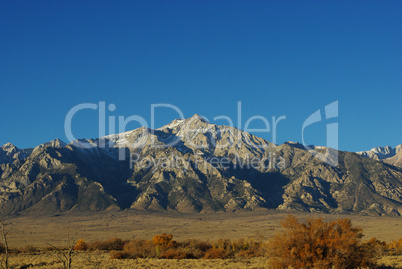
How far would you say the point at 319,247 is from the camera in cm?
3191

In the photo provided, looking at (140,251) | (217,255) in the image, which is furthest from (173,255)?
(217,255)

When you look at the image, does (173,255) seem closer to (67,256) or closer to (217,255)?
(217,255)

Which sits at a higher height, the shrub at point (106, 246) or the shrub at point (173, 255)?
the shrub at point (173, 255)

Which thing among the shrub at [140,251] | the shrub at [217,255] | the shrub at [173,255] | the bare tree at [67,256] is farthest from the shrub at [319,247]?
the shrub at [140,251]

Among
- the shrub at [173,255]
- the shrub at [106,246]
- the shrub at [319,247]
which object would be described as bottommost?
the shrub at [106,246]

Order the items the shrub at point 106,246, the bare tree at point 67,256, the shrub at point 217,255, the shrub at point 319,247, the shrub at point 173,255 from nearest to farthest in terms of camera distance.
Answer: the bare tree at point 67,256, the shrub at point 319,247, the shrub at point 217,255, the shrub at point 173,255, the shrub at point 106,246

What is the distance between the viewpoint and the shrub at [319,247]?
31297 mm

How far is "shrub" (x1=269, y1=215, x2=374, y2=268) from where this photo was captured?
31297 mm

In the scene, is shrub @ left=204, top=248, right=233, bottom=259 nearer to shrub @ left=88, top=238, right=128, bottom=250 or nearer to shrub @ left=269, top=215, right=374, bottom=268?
shrub @ left=269, top=215, right=374, bottom=268

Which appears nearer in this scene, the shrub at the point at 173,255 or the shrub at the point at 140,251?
the shrub at the point at 173,255

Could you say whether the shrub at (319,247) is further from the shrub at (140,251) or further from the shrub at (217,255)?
the shrub at (140,251)

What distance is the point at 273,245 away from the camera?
33.3 metres

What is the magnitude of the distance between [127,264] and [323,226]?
18412mm

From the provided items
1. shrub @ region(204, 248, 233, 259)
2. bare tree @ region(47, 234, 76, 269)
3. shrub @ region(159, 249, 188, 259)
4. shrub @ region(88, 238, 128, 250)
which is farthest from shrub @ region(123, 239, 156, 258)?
shrub @ region(88, 238, 128, 250)
